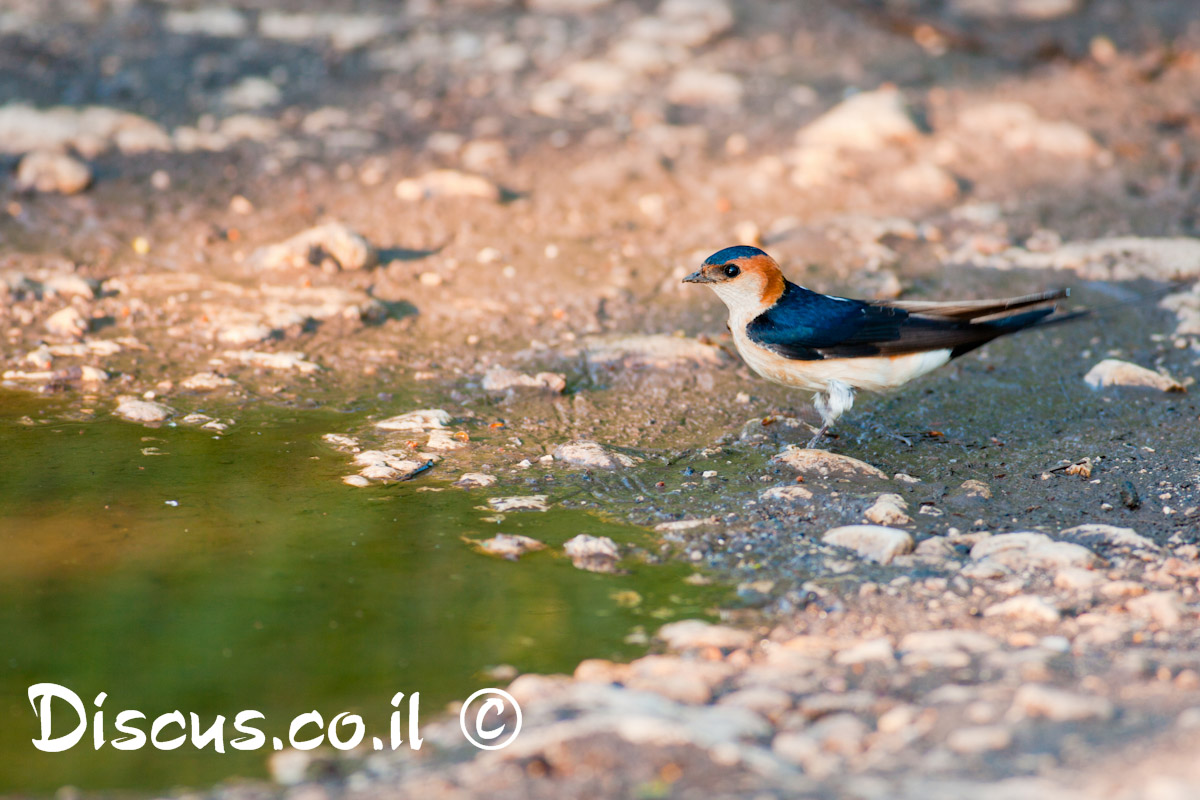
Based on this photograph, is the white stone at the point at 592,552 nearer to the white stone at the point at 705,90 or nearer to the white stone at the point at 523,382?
the white stone at the point at 523,382

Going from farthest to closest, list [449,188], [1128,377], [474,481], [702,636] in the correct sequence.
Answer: [449,188] → [1128,377] → [474,481] → [702,636]

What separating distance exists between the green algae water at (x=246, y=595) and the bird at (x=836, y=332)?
116cm

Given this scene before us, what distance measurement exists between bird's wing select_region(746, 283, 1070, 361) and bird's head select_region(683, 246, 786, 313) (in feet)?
0.24

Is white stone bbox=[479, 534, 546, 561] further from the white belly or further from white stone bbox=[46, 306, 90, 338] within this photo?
white stone bbox=[46, 306, 90, 338]

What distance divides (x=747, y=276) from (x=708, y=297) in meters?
1.31

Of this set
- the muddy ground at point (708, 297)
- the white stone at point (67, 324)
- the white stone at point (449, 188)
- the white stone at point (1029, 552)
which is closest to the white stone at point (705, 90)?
the muddy ground at point (708, 297)

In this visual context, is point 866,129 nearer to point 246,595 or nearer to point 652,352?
point 652,352

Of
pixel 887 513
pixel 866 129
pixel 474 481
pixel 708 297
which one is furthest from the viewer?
pixel 866 129

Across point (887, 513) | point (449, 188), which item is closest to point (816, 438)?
point (887, 513)

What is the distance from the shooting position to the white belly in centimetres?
441

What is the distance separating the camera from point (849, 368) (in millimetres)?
4426

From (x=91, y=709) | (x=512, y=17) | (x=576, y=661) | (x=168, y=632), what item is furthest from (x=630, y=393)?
(x=512, y=17)

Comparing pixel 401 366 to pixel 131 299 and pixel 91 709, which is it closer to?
pixel 131 299

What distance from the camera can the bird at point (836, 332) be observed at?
14.0 ft
